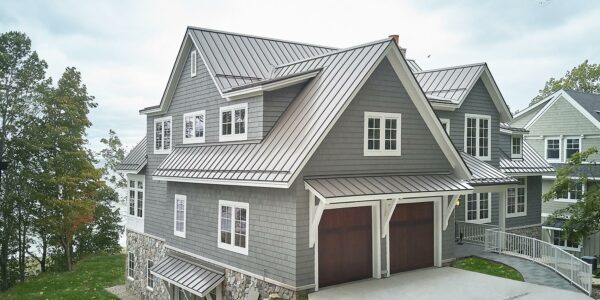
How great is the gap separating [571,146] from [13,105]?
32.7 m

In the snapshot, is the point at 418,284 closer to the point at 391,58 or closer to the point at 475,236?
the point at 391,58

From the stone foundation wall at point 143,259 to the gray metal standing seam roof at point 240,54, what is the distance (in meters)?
7.50

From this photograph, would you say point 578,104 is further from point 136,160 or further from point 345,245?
point 136,160

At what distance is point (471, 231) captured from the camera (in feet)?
64.4

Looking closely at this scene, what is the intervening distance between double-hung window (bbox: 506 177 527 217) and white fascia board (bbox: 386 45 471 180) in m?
8.01

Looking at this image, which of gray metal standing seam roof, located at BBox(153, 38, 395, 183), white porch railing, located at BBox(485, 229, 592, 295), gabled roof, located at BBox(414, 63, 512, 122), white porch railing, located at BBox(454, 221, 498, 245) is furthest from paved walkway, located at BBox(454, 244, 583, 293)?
gray metal standing seam roof, located at BBox(153, 38, 395, 183)

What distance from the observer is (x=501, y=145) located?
21.9m

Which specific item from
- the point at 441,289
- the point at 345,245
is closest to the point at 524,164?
the point at 441,289

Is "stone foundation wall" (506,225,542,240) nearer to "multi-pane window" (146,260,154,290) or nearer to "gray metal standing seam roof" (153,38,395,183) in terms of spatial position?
"gray metal standing seam roof" (153,38,395,183)

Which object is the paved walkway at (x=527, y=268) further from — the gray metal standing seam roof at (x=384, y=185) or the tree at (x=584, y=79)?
the tree at (x=584, y=79)

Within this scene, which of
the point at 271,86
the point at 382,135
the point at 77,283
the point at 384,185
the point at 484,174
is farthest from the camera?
the point at 77,283

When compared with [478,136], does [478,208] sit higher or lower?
lower

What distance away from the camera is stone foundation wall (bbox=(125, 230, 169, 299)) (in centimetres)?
1916

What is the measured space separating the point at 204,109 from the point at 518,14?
11.6 meters
